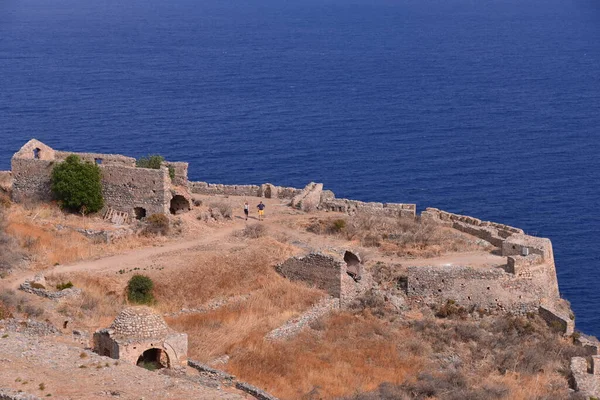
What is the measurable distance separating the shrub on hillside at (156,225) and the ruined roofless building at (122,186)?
3.75 feet

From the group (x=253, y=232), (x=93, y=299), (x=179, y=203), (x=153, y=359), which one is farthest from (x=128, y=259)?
(x=153, y=359)

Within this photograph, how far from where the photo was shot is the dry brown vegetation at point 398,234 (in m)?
52.4

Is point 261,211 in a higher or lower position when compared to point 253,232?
higher

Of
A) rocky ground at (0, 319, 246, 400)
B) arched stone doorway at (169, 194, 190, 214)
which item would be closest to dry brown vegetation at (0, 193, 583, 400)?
arched stone doorway at (169, 194, 190, 214)

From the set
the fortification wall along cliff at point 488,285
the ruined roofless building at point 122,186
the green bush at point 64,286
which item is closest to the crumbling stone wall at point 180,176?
the ruined roofless building at point 122,186

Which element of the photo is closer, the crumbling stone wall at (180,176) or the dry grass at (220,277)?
the dry grass at (220,277)

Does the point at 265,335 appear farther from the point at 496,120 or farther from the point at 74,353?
the point at 496,120

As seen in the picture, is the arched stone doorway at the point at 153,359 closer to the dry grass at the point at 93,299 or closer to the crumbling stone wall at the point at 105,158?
the dry grass at the point at 93,299

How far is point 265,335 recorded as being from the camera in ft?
138

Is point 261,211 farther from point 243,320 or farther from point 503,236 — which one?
point 243,320

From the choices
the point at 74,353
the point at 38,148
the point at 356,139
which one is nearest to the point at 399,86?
the point at 356,139

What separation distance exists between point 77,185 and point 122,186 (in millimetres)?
2137

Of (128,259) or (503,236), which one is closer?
(128,259)

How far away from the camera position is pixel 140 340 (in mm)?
34500
